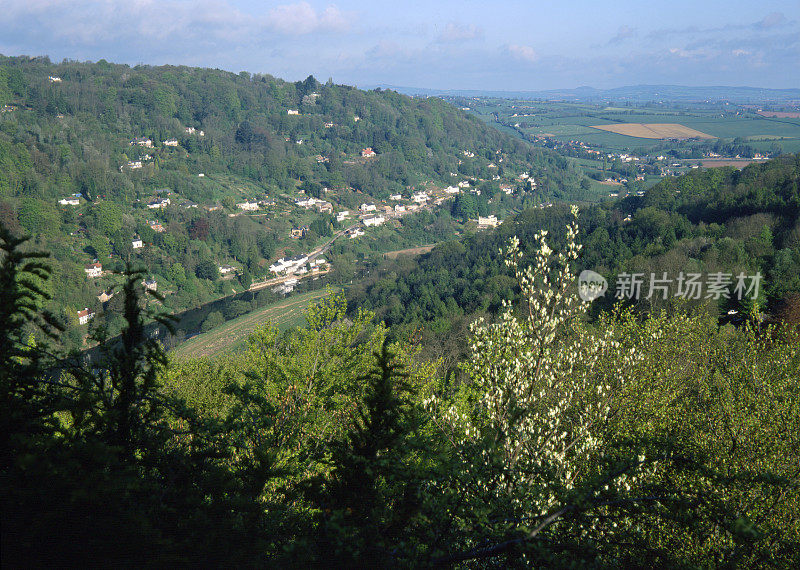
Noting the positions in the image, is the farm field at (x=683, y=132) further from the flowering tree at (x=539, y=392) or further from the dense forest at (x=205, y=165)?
the flowering tree at (x=539, y=392)

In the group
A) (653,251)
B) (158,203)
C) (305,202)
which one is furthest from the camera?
(305,202)

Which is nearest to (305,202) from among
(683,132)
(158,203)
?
(158,203)

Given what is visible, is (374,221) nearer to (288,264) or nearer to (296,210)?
(296,210)

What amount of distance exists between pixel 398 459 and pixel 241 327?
48.3m

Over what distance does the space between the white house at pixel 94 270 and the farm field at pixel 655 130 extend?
164503 millimetres

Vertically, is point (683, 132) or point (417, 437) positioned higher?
point (683, 132)

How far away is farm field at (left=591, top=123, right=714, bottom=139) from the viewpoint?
158 m

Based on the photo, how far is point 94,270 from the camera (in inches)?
2368

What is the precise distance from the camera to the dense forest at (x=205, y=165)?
68938mm

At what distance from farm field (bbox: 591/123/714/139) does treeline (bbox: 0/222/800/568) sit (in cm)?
17579

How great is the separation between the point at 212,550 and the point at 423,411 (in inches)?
158

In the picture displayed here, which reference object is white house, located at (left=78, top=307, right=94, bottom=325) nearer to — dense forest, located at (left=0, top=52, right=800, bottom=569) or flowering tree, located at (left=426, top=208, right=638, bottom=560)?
dense forest, located at (left=0, top=52, right=800, bottom=569)

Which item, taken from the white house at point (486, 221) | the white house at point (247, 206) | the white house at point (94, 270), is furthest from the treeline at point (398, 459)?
the white house at point (486, 221)

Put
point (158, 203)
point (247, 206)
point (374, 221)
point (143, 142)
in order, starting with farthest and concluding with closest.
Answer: point (143, 142) → point (374, 221) → point (247, 206) → point (158, 203)
